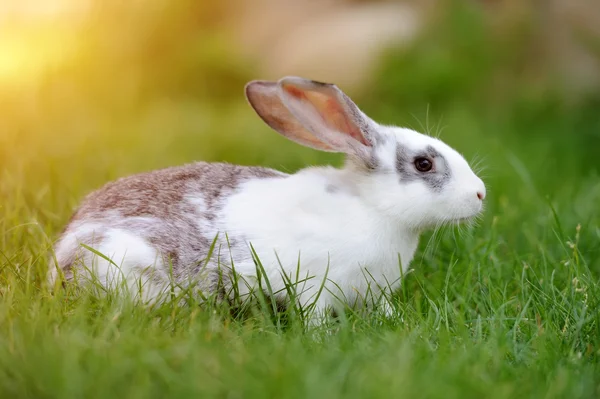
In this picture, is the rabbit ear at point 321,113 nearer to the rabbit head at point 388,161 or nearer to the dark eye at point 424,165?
the rabbit head at point 388,161

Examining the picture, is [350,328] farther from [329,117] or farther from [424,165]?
[329,117]

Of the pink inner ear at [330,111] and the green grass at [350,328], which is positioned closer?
the green grass at [350,328]

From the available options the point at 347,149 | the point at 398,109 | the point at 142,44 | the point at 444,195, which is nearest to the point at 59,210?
the point at 347,149

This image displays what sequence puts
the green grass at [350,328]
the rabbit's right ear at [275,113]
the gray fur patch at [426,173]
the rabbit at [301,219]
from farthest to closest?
the rabbit's right ear at [275,113] → the gray fur patch at [426,173] → the rabbit at [301,219] → the green grass at [350,328]

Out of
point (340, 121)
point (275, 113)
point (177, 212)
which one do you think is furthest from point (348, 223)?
point (177, 212)

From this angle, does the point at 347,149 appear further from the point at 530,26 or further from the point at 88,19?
the point at 88,19

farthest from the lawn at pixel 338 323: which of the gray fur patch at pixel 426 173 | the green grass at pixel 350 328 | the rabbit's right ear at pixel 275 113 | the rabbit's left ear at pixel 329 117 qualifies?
the rabbit's right ear at pixel 275 113
